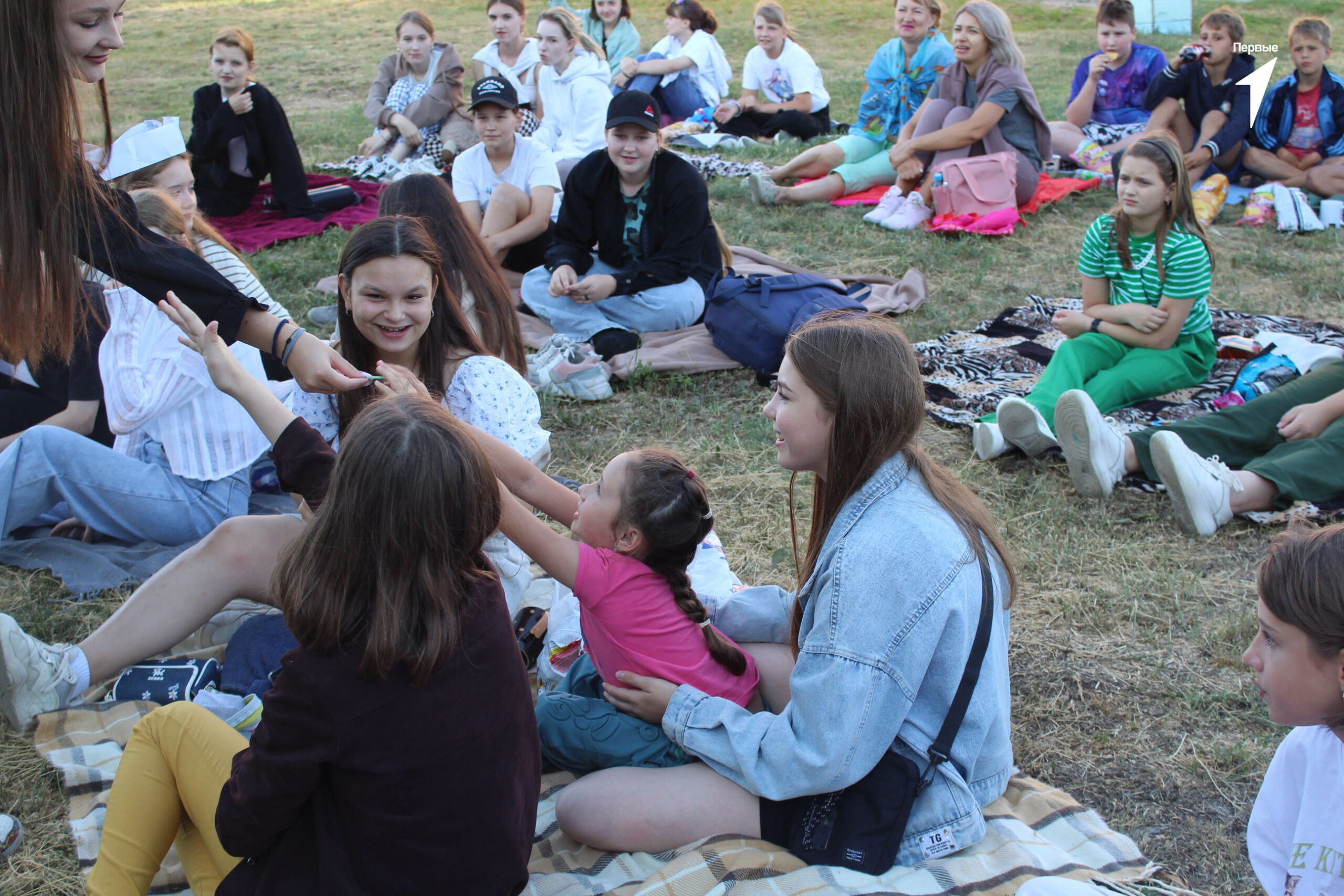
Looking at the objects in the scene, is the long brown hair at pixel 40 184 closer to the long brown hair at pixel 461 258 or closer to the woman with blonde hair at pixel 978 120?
the long brown hair at pixel 461 258

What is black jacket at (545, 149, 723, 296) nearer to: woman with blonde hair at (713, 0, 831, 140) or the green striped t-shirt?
the green striped t-shirt

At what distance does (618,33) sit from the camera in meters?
10.7

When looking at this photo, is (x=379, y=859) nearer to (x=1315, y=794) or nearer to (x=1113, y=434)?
(x=1315, y=794)

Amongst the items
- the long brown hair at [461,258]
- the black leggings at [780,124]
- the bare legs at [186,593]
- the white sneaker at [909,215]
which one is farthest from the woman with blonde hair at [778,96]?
the bare legs at [186,593]

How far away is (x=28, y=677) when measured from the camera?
258 centimetres

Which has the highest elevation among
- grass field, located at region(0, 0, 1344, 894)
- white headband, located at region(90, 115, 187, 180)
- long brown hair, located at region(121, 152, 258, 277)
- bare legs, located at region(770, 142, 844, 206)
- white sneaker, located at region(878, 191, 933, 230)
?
white headband, located at region(90, 115, 187, 180)

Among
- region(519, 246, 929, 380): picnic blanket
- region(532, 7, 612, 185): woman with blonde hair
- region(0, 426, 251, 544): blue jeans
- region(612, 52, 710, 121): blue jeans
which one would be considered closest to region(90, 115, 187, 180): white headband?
region(0, 426, 251, 544): blue jeans

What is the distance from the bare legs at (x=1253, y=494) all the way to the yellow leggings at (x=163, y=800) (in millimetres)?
3301

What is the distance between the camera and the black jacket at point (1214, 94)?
7.12 meters

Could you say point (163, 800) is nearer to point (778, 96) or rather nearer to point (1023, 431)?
point (1023, 431)

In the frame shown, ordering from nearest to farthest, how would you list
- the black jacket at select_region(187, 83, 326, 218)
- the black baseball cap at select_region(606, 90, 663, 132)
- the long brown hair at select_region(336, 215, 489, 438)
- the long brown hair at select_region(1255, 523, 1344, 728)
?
the long brown hair at select_region(1255, 523, 1344, 728) < the long brown hair at select_region(336, 215, 489, 438) < the black baseball cap at select_region(606, 90, 663, 132) < the black jacket at select_region(187, 83, 326, 218)

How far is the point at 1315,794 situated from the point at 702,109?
9500 millimetres

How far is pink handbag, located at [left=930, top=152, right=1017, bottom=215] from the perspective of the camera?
22.1 ft

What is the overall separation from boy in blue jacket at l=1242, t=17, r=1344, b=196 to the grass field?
0.56m
